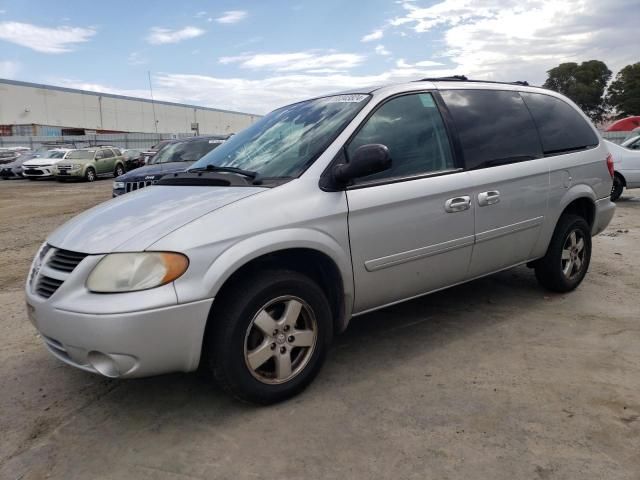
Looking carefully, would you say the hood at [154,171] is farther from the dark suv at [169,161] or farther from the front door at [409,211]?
the front door at [409,211]

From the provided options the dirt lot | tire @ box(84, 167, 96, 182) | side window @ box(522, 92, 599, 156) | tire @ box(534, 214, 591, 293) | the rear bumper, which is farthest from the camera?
tire @ box(84, 167, 96, 182)

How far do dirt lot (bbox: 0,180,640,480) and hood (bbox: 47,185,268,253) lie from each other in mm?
977

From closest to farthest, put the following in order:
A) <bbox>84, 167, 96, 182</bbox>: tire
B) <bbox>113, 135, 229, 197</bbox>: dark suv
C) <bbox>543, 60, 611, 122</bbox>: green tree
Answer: <bbox>113, 135, 229, 197</bbox>: dark suv
<bbox>84, 167, 96, 182</bbox>: tire
<bbox>543, 60, 611, 122</bbox>: green tree

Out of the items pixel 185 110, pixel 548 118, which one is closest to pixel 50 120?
pixel 185 110

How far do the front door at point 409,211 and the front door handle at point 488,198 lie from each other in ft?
0.39

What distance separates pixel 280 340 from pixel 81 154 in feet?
80.1

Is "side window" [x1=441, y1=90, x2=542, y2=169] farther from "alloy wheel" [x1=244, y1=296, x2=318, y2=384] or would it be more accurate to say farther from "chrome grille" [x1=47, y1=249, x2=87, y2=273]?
"chrome grille" [x1=47, y1=249, x2=87, y2=273]

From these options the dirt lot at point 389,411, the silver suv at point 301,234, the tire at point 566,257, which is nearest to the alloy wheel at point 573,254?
the tire at point 566,257

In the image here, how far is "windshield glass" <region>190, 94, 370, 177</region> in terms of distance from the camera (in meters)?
3.32

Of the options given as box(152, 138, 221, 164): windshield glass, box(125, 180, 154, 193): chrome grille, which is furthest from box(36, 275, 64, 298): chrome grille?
box(152, 138, 221, 164): windshield glass

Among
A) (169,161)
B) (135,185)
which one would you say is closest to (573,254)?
(135,185)

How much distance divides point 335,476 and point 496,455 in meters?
0.75

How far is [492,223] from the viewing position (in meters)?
3.91

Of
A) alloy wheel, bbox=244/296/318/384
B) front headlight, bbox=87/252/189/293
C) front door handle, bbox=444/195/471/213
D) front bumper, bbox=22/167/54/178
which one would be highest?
front bumper, bbox=22/167/54/178
